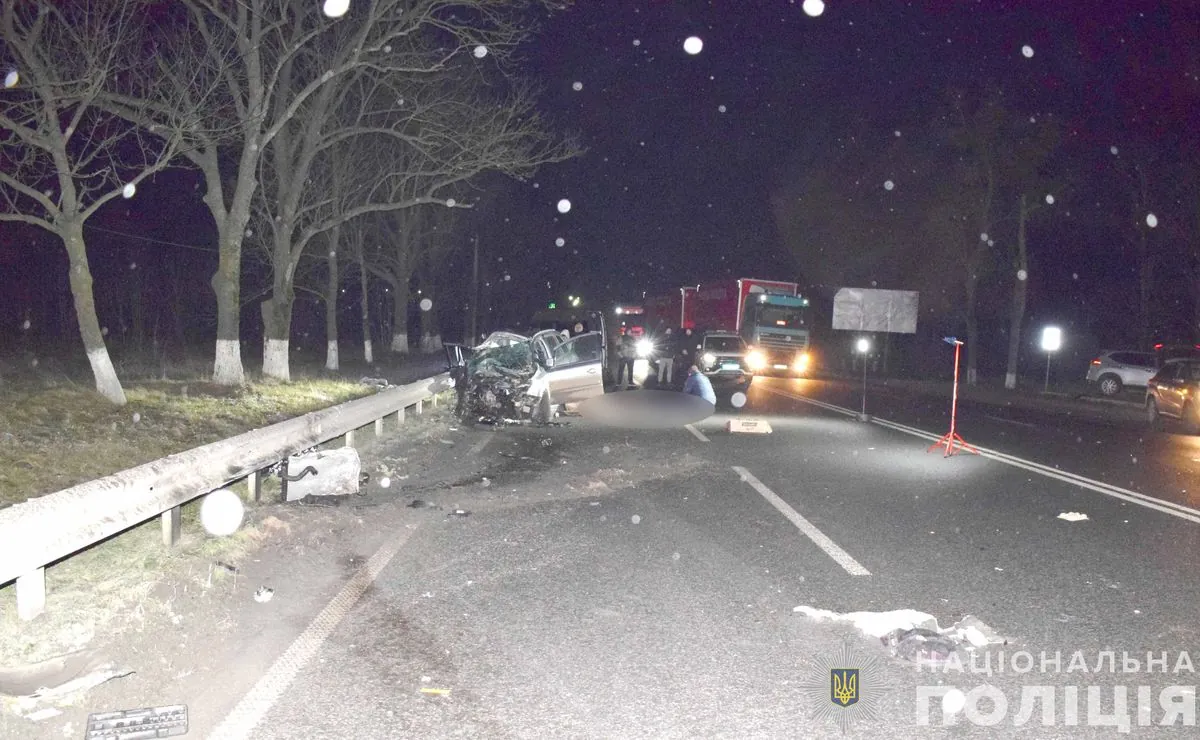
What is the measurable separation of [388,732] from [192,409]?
1154cm

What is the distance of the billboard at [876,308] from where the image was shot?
3888cm

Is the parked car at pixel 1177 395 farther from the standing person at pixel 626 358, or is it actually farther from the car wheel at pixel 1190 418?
the standing person at pixel 626 358

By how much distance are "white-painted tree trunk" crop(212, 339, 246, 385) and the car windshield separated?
602 inches

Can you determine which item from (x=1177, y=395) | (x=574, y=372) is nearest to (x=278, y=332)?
(x=574, y=372)

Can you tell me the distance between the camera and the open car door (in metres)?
16.1

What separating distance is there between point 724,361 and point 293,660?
930 inches

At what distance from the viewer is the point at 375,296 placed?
212 feet

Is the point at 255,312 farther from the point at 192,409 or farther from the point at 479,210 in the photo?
the point at 192,409

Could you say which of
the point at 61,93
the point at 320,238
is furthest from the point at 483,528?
the point at 320,238

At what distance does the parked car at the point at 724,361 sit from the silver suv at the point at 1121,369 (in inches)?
471

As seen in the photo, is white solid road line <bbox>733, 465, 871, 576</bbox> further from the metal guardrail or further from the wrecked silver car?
the wrecked silver car

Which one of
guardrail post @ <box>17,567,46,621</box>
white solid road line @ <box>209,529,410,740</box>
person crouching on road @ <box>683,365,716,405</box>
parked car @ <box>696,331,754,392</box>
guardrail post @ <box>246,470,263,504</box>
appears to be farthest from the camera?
parked car @ <box>696,331,754,392</box>

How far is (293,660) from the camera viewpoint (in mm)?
4633

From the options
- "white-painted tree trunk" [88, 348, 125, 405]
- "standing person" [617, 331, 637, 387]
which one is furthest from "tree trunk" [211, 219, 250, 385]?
"standing person" [617, 331, 637, 387]
